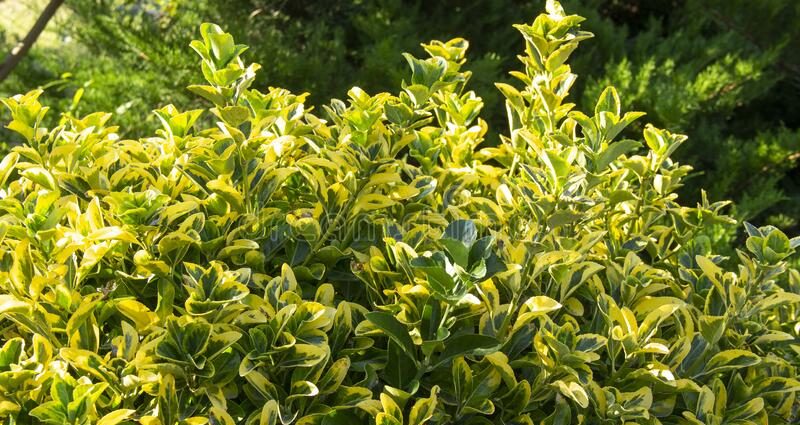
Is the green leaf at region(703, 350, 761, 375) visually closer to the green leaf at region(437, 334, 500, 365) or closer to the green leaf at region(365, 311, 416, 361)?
the green leaf at region(437, 334, 500, 365)

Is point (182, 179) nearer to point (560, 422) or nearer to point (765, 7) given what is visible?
point (560, 422)

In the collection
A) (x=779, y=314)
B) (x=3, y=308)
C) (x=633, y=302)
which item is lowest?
(x=779, y=314)

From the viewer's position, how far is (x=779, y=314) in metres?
1.72

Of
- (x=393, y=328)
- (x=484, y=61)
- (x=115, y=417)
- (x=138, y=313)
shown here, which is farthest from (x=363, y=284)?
(x=484, y=61)

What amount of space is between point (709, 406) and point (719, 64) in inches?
125

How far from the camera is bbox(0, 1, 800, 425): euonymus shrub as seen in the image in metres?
1.23

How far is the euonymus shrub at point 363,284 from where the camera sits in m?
1.23

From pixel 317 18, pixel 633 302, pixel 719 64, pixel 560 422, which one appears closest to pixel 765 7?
pixel 719 64

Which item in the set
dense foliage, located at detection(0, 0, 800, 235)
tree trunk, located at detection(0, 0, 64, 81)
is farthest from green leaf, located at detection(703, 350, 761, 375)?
tree trunk, located at detection(0, 0, 64, 81)

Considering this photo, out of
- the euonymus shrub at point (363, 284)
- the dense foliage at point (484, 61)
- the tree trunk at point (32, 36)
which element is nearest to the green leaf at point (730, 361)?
the euonymus shrub at point (363, 284)

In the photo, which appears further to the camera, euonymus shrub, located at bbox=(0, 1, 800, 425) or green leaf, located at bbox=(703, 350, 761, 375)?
green leaf, located at bbox=(703, 350, 761, 375)

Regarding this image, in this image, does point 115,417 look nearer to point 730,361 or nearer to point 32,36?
point 730,361

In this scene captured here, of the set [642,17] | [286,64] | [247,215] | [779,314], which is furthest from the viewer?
[642,17]

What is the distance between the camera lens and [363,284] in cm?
158
